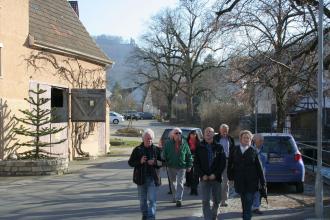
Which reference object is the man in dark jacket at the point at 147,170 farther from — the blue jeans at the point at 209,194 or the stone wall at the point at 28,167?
the stone wall at the point at 28,167

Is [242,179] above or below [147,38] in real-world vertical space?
below

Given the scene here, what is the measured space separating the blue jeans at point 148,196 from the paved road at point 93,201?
0.90 meters

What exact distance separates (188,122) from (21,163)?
186 feet

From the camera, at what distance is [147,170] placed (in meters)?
10.3

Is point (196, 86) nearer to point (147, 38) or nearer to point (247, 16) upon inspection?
point (147, 38)

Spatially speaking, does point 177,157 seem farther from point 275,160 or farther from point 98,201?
point 275,160

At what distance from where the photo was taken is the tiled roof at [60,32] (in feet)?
78.3

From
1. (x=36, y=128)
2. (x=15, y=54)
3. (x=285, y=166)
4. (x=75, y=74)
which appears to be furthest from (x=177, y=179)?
(x=75, y=74)

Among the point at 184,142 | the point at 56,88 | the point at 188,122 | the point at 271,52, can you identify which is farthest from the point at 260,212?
the point at 188,122

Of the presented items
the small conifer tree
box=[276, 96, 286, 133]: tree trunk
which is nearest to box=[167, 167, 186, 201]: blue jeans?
the small conifer tree

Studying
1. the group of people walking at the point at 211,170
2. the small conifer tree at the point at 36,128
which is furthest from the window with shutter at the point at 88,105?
the group of people walking at the point at 211,170

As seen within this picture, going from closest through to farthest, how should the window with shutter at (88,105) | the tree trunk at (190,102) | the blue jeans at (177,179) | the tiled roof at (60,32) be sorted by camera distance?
the blue jeans at (177,179) → the tiled roof at (60,32) → the window with shutter at (88,105) → the tree trunk at (190,102)

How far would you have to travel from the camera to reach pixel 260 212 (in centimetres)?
1200

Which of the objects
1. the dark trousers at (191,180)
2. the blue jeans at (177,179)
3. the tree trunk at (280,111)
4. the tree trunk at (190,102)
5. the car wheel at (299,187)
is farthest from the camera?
the tree trunk at (190,102)
